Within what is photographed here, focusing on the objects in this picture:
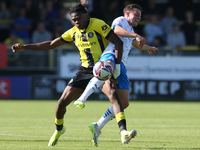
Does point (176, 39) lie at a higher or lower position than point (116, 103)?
lower

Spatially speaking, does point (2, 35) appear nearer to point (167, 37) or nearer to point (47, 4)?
point (47, 4)

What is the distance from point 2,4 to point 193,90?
9539mm

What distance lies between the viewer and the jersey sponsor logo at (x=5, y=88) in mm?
Result: 16406

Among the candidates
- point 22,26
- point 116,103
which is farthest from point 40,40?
point 116,103

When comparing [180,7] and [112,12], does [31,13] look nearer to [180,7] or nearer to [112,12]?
[112,12]

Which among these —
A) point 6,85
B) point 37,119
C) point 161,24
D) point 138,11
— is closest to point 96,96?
point 6,85

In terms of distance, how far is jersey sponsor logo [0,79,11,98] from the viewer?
16406 millimetres

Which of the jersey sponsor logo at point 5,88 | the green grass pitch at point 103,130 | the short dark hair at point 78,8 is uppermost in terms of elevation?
the short dark hair at point 78,8

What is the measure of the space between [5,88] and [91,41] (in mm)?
10825

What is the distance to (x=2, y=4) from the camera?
19109mm

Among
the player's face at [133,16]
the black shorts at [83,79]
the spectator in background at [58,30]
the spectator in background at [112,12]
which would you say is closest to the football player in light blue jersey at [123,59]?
the player's face at [133,16]

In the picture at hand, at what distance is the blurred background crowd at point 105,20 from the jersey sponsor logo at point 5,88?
85cm

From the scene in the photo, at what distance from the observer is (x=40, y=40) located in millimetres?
17234

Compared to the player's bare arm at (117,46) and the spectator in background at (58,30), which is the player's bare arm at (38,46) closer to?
the player's bare arm at (117,46)
